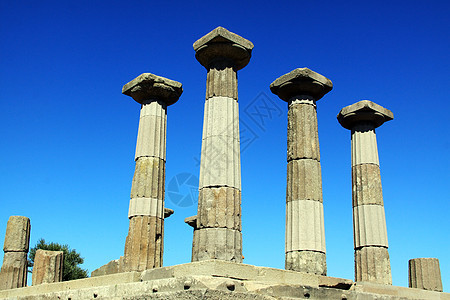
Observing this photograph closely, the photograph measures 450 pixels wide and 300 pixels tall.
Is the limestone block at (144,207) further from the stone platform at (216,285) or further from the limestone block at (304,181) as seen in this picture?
the limestone block at (304,181)

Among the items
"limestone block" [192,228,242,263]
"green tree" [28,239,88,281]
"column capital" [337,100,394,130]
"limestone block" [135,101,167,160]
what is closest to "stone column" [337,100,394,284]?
"column capital" [337,100,394,130]

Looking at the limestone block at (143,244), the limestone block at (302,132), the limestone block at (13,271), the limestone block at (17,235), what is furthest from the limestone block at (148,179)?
the limestone block at (13,271)

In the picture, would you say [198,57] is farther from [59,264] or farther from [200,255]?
[59,264]

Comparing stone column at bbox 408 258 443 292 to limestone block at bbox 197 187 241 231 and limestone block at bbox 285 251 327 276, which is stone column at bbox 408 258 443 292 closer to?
limestone block at bbox 285 251 327 276

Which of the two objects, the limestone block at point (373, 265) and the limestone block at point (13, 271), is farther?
the limestone block at point (13, 271)

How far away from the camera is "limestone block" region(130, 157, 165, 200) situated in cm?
1488

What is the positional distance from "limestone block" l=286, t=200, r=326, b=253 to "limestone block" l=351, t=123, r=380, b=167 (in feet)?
14.2

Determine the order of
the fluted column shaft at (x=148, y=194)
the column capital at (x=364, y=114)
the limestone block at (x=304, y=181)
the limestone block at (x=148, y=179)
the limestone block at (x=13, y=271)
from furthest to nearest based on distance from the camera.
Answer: the limestone block at (x=13, y=271), the column capital at (x=364, y=114), the limestone block at (x=148, y=179), the fluted column shaft at (x=148, y=194), the limestone block at (x=304, y=181)

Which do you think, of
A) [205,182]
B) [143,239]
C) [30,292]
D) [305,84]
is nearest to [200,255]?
[205,182]

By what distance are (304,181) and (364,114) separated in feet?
15.9

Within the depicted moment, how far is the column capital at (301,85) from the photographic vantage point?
14398mm

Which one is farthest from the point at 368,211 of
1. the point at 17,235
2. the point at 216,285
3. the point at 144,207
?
the point at 17,235

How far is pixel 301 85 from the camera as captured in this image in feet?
48.0

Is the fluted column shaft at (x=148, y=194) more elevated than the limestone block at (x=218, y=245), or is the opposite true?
the fluted column shaft at (x=148, y=194)
